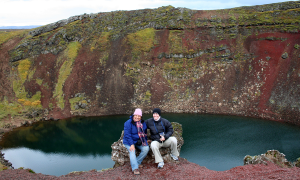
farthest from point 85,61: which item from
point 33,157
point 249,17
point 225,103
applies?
point 249,17

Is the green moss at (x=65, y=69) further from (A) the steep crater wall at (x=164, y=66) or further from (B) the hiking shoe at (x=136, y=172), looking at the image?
(B) the hiking shoe at (x=136, y=172)

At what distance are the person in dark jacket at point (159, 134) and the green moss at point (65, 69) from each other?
106 ft

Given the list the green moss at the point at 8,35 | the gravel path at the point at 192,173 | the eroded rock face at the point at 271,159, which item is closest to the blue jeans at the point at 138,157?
the gravel path at the point at 192,173

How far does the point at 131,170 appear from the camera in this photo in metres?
10.1

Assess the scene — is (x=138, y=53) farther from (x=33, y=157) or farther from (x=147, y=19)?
(x=33, y=157)

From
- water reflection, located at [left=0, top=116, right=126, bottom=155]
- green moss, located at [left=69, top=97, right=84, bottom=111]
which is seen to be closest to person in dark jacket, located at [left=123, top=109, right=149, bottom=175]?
water reflection, located at [left=0, top=116, right=126, bottom=155]

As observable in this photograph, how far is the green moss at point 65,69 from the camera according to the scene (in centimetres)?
3838

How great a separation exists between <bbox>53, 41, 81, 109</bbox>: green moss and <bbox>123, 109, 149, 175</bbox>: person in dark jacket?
32.0 meters

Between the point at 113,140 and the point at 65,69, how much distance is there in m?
21.0

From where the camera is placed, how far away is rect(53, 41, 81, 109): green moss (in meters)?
38.4

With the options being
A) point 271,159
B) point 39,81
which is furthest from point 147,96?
point 271,159

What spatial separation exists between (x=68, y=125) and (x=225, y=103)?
94.3 feet

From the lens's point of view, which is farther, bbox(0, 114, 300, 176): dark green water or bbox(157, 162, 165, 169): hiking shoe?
bbox(0, 114, 300, 176): dark green water

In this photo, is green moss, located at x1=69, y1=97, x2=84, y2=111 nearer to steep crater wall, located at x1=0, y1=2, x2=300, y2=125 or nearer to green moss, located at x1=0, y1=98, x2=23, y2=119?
steep crater wall, located at x1=0, y1=2, x2=300, y2=125
